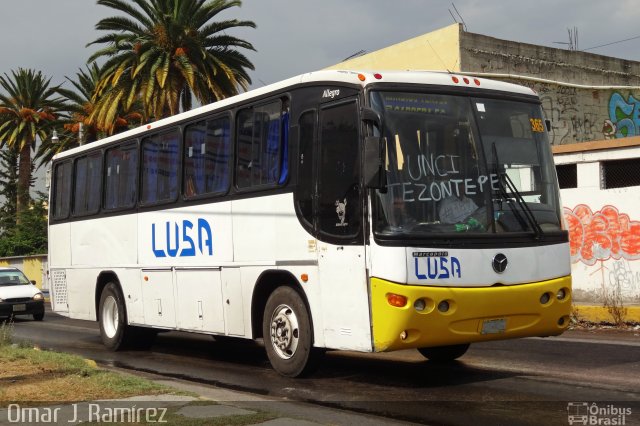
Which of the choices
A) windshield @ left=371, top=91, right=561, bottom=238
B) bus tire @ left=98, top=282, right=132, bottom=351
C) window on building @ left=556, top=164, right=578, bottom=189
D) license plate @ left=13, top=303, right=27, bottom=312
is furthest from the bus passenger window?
license plate @ left=13, top=303, right=27, bottom=312

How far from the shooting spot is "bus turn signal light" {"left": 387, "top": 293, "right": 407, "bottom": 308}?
809 cm

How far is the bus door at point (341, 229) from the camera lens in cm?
852

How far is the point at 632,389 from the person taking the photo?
8258 millimetres

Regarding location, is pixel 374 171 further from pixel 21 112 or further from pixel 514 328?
pixel 21 112

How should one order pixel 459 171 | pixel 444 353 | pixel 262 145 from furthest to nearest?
1. pixel 444 353
2. pixel 262 145
3. pixel 459 171

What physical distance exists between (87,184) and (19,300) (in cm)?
879

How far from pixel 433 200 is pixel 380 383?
7.59 feet

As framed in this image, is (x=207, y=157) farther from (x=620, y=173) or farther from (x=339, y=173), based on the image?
(x=620, y=173)

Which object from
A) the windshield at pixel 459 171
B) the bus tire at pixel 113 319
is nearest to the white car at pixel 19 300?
the bus tire at pixel 113 319

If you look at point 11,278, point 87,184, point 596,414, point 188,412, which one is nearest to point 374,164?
point 188,412

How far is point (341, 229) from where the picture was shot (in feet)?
28.8

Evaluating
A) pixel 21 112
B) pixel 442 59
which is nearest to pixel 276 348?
pixel 442 59

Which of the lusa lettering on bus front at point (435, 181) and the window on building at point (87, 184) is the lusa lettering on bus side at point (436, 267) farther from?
the window on building at point (87, 184)

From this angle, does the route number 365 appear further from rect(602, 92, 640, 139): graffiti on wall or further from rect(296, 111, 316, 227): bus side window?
rect(602, 92, 640, 139): graffiti on wall
